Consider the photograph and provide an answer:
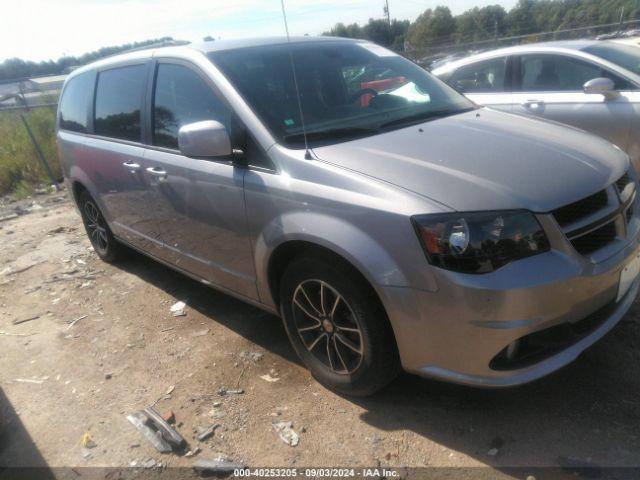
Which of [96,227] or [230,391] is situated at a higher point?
[96,227]

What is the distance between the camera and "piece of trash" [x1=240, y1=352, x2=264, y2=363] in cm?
333

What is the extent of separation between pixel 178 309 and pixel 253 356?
1095 mm

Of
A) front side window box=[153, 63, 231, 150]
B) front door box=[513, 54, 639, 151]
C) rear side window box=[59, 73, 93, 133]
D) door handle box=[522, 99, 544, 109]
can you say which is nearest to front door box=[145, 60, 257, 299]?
front side window box=[153, 63, 231, 150]

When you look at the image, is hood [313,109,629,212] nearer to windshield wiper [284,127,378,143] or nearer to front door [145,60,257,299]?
windshield wiper [284,127,378,143]

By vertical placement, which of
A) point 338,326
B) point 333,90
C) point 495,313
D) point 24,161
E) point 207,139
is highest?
point 333,90

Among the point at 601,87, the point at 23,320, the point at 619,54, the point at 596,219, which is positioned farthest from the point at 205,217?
the point at 619,54

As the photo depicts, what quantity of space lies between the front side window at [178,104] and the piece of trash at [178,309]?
4.45ft

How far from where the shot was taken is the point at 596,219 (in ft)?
7.54

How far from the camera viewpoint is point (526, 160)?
2.46 metres

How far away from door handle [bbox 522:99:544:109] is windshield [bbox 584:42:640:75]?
654 millimetres

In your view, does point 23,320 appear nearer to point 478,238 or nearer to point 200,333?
point 200,333

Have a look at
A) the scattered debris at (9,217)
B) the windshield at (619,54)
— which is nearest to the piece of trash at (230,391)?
the windshield at (619,54)

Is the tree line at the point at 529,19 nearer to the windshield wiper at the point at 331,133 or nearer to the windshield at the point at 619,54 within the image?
the windshield at the point at 619,54

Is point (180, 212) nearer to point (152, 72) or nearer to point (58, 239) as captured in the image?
point (152, 72)
